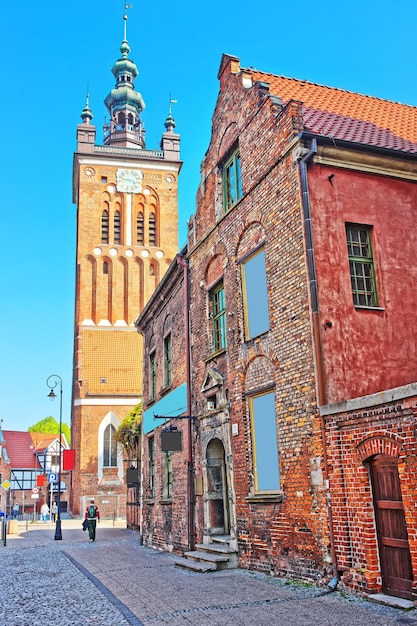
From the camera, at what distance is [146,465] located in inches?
775

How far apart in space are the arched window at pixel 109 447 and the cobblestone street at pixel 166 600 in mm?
28583

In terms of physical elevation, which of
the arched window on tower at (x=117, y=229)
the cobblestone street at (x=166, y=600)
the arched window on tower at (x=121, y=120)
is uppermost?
the arched window on tower at (x=121, y=120)

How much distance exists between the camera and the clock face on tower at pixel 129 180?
49.0 meters

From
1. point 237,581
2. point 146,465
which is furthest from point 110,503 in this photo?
point 237,581

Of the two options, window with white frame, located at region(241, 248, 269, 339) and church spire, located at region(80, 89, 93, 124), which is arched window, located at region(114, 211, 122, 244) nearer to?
church spire, located at region(80, 89, 93, 124)

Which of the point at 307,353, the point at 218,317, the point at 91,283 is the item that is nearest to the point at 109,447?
the point at 91,283

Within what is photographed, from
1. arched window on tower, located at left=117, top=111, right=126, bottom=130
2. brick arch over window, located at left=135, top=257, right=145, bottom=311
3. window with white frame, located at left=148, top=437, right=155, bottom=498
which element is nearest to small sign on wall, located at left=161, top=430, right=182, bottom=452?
window with white frame, located at left=148, top=437, right=155, bottom=498

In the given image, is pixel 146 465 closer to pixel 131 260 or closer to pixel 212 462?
pixel 212 462

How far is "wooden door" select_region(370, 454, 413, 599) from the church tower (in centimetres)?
3558

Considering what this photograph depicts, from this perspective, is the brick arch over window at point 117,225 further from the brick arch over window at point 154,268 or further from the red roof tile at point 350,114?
the red roof tile at point 350,114

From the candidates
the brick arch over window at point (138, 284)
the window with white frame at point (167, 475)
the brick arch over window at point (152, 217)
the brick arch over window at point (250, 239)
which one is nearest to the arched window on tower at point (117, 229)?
the brick arch over window at point (138, 284)

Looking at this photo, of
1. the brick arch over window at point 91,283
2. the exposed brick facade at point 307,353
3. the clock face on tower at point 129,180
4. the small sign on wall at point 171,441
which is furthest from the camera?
the clock face on tower at point 129,180

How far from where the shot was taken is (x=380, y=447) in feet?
24.6

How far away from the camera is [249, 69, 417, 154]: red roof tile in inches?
428
